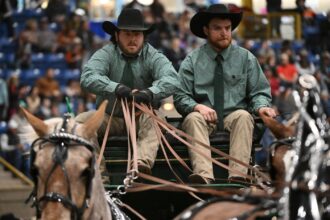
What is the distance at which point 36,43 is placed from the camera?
23.4m

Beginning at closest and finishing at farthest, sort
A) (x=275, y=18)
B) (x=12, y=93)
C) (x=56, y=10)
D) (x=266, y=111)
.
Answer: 1. (x=266, y=111)
2. (x=12, y=93)
3. (x=56, y=10)
4. (x=275, y=18)

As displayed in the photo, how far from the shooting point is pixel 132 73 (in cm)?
1014

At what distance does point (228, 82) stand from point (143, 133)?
0.95m

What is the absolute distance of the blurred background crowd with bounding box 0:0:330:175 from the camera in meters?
19.6

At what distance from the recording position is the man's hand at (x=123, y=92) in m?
9.44

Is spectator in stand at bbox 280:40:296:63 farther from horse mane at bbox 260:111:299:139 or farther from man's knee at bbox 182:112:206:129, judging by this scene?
horse mane at bbox 260:111:299:139

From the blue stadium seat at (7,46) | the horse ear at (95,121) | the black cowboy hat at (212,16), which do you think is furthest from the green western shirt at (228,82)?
the blue stadium seat at (7,46)

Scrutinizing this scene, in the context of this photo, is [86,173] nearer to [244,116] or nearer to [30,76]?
[244,116]

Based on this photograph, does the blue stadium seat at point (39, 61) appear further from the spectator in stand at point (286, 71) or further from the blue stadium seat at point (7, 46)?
the spectator in stand at point (286, 71)

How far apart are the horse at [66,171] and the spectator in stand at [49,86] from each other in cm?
1221

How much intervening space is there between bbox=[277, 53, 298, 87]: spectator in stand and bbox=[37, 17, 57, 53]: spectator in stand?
419cm

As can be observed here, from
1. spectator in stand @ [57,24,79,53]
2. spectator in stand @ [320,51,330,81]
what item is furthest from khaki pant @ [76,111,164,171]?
spectator in stand @ [57,24,79,53]

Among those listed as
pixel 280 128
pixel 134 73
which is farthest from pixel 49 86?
pixel 280 128

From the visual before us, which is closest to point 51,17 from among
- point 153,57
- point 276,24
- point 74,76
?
point 74,76
